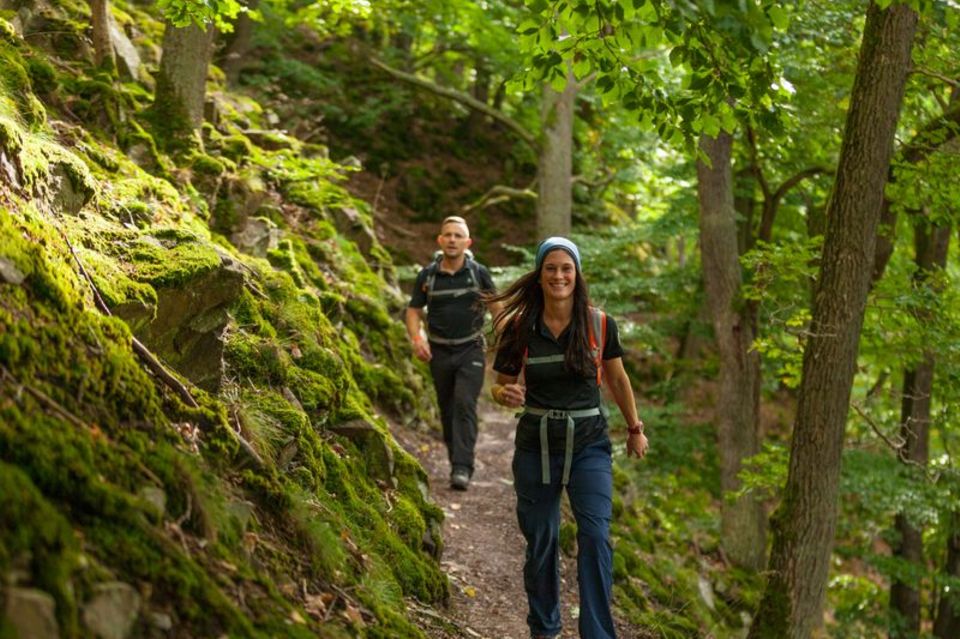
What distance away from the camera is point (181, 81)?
8367mm

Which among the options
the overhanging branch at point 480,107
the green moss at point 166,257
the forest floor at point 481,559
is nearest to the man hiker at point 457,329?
the forest floor at point 481,559

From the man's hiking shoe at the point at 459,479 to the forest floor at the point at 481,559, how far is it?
89 mm

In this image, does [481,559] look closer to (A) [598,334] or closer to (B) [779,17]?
(A) [598,334]

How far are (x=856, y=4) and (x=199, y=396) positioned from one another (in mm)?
8069

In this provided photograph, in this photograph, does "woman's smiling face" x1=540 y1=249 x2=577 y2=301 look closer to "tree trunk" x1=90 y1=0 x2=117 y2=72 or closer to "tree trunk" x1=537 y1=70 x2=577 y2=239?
"tree trunk" x1=90 y1=0 x2=117 y2=72

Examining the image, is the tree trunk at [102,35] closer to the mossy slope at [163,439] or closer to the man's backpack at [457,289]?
the mossy slope at [163,439]

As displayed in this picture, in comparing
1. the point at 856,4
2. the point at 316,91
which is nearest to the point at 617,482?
the point at 856,4

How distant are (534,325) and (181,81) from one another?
537 centimetres

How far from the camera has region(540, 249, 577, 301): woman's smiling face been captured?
188 inches

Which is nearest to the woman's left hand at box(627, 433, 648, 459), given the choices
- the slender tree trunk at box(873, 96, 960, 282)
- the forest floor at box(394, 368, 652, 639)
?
the forest floor at box(394, 368, 652, 639)

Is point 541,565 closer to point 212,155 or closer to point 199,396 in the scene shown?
point 199,396

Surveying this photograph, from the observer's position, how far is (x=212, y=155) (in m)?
8.74

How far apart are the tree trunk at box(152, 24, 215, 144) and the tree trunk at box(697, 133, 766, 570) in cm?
594

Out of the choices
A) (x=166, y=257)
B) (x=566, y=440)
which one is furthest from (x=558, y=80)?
(x=166, y=257)
